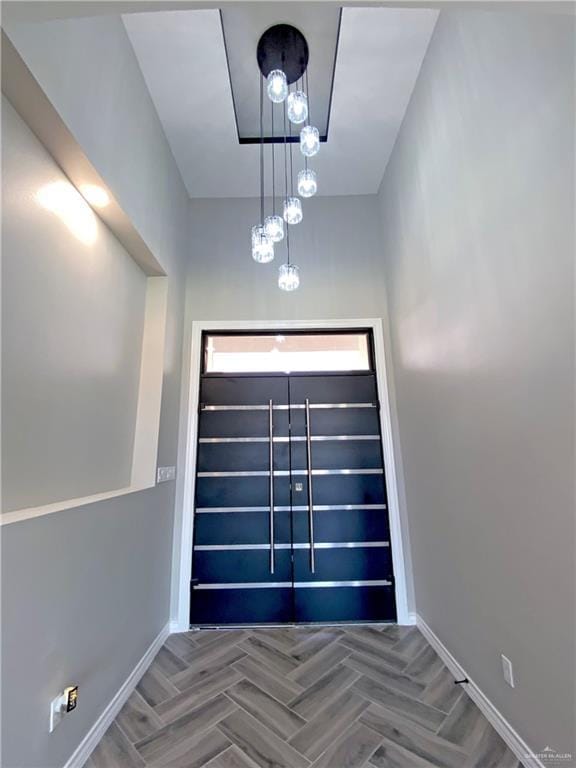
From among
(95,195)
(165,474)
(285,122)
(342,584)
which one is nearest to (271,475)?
(165,474)

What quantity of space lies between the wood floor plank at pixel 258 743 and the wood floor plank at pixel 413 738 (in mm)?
407

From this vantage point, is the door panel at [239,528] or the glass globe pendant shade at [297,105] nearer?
the glass globe pendant shade at [297,105]

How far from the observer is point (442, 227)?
85.2 inches

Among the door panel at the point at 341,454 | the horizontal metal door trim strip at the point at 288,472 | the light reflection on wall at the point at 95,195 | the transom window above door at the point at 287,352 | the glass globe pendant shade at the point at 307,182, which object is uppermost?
the glass globe pendant shade at the point at 307,182

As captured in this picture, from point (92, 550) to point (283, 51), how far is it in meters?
3.15

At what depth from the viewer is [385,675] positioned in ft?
6.89

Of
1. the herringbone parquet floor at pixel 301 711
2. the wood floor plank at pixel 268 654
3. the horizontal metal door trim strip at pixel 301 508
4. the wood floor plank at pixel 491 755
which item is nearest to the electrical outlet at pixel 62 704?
the herringbone parquet floor at pixel 301 711

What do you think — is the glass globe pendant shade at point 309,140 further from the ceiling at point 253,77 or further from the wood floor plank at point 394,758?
the wood floor plank at point 394,758

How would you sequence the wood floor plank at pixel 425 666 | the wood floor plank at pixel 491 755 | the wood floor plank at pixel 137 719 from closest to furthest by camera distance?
the wood floor plank at pixel 491 755 → the wood floor plank at pixel 137 719 → the wood floor plank at pixel 425 666

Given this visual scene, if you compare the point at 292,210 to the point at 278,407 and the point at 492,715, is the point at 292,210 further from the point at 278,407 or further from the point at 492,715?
the point at 492,715

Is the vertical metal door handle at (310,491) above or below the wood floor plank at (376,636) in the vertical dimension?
above

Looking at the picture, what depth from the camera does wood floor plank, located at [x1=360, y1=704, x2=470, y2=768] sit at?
59.7 inches

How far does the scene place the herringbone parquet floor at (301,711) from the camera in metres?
1.55

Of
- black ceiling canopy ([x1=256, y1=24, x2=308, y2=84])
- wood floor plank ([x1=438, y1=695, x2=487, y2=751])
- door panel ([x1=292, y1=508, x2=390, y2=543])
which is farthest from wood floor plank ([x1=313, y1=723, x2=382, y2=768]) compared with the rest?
black ceiling canopy ([x1=256, y1=24, x2=308, y2=84])
